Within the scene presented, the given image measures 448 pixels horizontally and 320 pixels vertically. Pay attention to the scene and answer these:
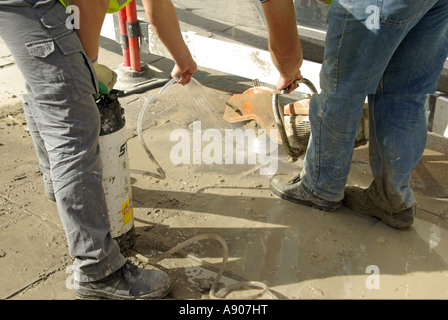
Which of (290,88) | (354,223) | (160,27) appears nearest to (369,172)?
(354,223)

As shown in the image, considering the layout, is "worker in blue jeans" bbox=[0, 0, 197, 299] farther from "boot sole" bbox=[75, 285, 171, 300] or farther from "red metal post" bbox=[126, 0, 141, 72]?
"red metal post" bbox=[126, 0, 141, 72]

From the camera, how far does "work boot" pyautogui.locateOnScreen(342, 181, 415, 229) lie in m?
2.68

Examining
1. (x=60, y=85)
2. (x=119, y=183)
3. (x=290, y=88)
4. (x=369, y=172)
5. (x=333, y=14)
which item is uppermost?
(x=333, y=14)

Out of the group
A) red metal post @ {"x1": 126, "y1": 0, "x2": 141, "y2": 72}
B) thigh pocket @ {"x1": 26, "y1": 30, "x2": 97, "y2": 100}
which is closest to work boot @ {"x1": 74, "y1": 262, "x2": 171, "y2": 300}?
thigh pocket @ {"x1": 26, "y1": 30, "x2": 97, "y2": 100}

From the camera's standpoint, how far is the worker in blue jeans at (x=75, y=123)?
5.92 feet

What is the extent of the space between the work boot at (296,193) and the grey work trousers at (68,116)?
115 cm

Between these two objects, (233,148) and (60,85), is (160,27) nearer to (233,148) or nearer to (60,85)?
(60,85)

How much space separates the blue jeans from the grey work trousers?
1.15m

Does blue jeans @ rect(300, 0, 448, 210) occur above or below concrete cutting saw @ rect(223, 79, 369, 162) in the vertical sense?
above

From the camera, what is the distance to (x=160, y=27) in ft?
8.22

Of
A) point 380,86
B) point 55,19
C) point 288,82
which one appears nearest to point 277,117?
point 288,82

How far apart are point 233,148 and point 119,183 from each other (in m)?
1.31

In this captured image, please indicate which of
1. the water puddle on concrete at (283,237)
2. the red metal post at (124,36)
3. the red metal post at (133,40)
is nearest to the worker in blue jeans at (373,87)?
the water puddle on concrete at (283,237)

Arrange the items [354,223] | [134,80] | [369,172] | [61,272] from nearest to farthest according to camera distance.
Answer: 1. [61,272]
2. [354,223]
3. [369,172]
4. [134,80]
